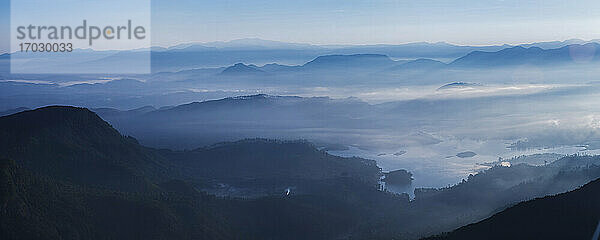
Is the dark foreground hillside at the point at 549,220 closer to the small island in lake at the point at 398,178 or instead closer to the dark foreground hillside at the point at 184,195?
the dark foreground hillside at the point at 184,195

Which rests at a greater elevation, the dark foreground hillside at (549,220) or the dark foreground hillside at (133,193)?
the dark foreground hillside at (549,220)

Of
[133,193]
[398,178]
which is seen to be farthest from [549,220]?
[398,178]

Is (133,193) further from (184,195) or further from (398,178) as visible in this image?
(398,178)

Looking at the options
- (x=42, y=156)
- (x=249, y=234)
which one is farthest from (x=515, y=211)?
(x=42, y=156)

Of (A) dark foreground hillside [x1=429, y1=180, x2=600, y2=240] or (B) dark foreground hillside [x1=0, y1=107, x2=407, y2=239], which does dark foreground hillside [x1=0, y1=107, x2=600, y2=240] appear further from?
(A) dark foreground hillside [x1=429, y1=180, x2=600, y2=240]

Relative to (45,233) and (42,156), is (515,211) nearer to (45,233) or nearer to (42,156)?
(45,233)

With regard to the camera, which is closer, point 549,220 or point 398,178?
point 549,220

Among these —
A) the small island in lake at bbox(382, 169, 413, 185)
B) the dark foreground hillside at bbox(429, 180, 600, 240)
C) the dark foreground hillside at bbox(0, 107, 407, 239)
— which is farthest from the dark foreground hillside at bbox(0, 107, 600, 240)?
the small island in lake at bbox(382, 169, 413, 185)

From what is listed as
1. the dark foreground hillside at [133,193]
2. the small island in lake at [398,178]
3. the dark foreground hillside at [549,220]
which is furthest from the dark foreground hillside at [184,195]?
the small island in lake at [398,178]
